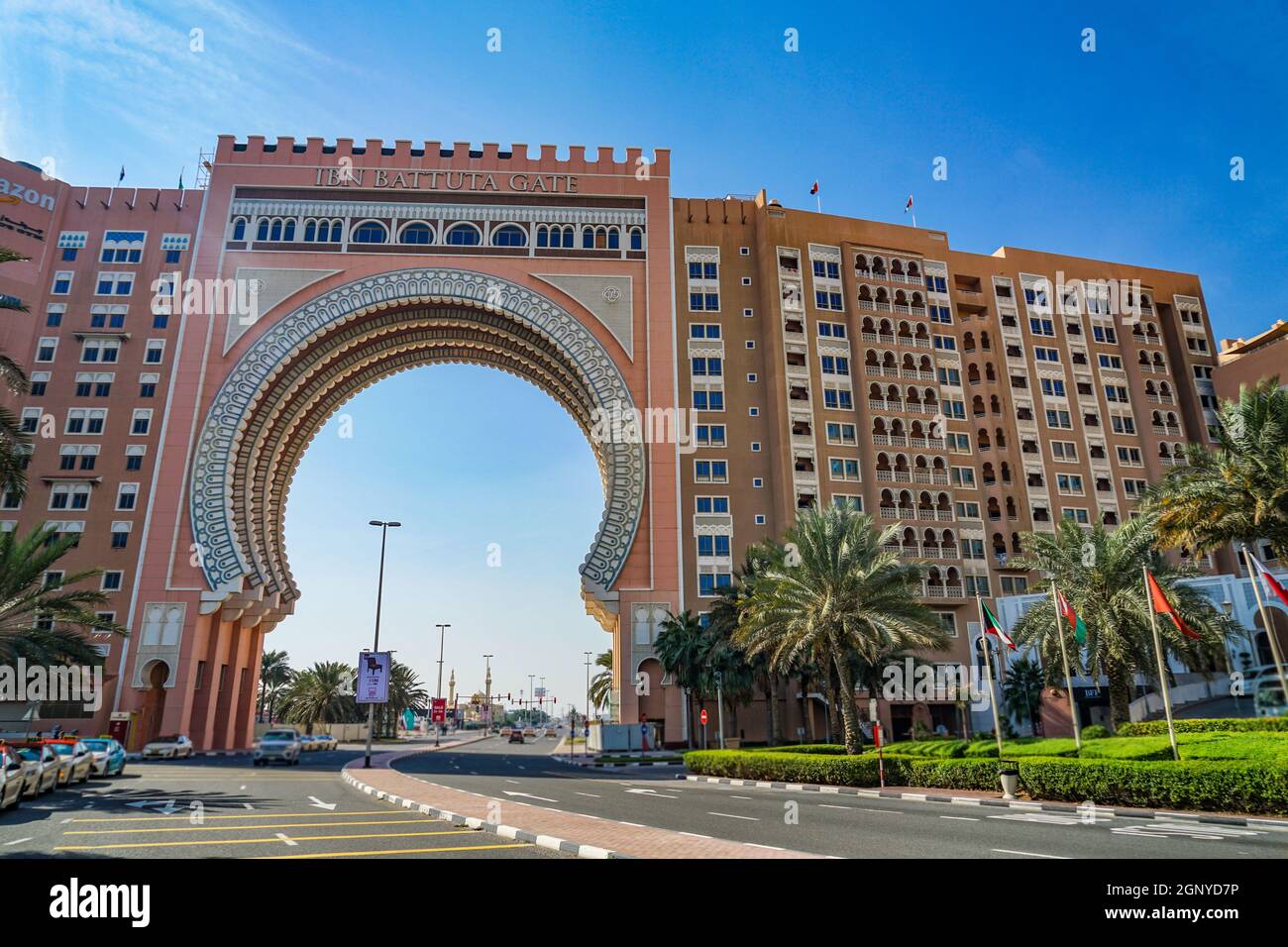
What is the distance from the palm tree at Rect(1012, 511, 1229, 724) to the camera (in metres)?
31.4

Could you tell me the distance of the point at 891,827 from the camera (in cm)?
1476

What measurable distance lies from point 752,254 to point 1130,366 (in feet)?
108

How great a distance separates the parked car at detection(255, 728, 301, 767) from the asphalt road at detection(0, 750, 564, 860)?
13493 millimetres

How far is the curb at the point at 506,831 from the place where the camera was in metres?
10.5

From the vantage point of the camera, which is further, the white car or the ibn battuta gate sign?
the ibn battuta gate sign

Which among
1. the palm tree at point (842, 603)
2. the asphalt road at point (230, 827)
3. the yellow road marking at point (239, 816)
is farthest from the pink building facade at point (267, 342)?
the yellow road marking at point (239, 816)

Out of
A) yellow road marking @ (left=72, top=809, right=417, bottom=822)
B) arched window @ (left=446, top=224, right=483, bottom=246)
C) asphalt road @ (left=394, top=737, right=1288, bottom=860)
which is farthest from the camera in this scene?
arched window @ (left=446, top=224, right=483, bottom=246)

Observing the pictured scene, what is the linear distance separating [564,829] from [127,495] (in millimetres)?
48103

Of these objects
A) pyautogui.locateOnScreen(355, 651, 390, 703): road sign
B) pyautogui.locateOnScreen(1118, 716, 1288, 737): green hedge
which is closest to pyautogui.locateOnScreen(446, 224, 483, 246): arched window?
pyautogui.locateOnScreen(355, 651, 390, 703): road sign

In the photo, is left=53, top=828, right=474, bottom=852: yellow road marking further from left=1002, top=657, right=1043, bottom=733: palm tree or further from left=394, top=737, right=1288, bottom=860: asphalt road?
left=1002, top=657, right=1043, bottom=733: palm tree

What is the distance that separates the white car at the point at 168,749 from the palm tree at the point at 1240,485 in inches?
1901

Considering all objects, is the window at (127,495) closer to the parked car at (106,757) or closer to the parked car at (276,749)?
the parked car at (276,749)

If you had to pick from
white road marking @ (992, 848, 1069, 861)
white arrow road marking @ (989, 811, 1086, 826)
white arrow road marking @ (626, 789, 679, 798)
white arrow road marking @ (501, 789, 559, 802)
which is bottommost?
white arrow road marking @ (626, 789, 679, 798)
